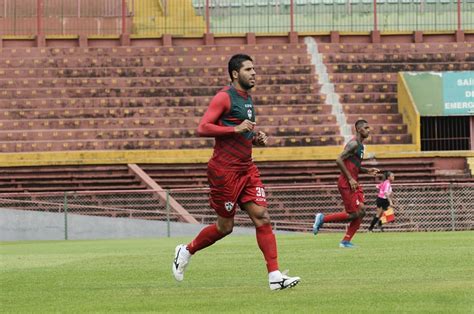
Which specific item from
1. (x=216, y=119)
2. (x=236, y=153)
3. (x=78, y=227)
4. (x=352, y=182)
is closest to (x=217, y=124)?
(x=216, y=119)

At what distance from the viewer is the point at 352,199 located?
2055 cm

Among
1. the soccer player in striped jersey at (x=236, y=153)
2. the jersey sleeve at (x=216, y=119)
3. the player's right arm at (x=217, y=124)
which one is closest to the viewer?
the player's right arm at (x=217, y=124)

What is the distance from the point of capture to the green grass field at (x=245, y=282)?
973 cm

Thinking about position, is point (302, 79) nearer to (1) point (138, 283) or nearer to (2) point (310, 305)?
(1) point (138, 283)

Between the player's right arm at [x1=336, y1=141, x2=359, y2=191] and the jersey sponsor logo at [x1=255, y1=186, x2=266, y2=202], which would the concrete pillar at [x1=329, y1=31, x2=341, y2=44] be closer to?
the player's right arm at [x1=336, y1=141, x2=359, y2=191]

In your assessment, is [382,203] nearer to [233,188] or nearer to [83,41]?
[83,41]

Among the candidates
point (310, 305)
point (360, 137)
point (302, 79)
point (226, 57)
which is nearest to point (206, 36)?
point (226, 57)

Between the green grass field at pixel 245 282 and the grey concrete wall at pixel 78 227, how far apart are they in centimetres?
1232

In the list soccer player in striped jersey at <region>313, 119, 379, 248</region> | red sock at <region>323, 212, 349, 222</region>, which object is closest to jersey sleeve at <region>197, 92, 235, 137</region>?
soccer player in striped jersey at <region>313, 119, 379, 248</region>

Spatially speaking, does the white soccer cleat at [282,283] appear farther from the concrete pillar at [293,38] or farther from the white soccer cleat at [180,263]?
the concrete pillar at [293,38]

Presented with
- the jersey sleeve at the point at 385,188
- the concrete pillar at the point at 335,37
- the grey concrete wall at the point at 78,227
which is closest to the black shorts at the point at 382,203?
the jersey sleeve at the point at 385,188

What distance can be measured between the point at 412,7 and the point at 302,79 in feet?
24.7

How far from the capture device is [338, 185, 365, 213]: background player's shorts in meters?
20.5

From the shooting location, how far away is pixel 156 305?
995 cm
